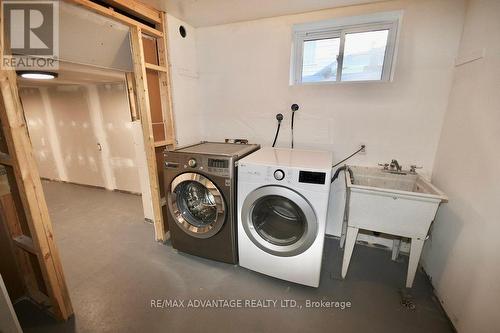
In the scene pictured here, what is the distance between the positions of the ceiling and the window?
6.4 inches

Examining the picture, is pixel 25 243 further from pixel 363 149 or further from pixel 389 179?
pixel 389 179

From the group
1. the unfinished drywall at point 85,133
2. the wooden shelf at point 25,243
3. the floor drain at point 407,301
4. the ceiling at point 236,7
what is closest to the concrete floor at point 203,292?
the floor drain at point 407,301

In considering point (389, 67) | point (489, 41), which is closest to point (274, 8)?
point (389, 67)

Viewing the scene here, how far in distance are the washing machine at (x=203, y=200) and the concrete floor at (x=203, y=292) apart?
21cm

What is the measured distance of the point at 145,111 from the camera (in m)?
1.92

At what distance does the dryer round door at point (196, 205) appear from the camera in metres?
1.74

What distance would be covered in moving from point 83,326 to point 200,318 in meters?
0.77

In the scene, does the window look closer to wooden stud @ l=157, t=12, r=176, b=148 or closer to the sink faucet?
the sink faucet

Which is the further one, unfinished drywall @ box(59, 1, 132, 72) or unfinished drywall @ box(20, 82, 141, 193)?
unfinished drywall @ box(20, 82, 141, 193)

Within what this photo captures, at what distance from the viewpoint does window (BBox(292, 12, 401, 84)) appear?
1.84 meters

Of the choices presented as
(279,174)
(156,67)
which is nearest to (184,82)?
(156,67)

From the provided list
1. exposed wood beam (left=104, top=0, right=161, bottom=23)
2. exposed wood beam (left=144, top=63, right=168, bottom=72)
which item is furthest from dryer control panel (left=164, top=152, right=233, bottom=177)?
exposed wood beam (left=104, top=0, right=161, bottom=23)

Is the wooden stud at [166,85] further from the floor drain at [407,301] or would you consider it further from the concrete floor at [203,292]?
the floor drain at [407,301]

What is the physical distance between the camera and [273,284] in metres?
1.75
